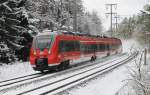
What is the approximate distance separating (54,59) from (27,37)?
6987 millimetres

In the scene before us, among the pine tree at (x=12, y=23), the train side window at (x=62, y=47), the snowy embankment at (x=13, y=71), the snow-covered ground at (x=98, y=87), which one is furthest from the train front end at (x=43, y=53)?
the snow-covered ground at (x=98, y=87)

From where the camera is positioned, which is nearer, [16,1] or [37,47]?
[37,47]

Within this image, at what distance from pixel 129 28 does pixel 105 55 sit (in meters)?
115

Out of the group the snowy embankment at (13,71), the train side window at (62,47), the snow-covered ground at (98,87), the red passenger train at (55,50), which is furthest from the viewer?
the train side window at (62,47)

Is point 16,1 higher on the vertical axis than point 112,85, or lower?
higher

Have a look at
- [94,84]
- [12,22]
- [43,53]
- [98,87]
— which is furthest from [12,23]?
[98,87]

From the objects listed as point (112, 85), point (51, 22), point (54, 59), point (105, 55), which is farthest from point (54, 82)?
point (105, 55)

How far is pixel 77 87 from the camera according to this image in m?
16.2

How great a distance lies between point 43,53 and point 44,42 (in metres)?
0.80

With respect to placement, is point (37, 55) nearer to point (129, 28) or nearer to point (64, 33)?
Answer: point (64, 33)

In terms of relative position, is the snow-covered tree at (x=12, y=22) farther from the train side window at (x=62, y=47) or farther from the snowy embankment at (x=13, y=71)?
the train side window at (x=62, y=47)

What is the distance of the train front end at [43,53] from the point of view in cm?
2281

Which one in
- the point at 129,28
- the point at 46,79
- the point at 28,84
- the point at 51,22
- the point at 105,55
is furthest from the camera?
the point at 129,28

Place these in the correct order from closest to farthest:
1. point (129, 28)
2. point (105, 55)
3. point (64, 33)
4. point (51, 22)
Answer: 1. point (64, 33)
2. point (51, 22)
3. point (105, 55)
4. point (129, 28)
